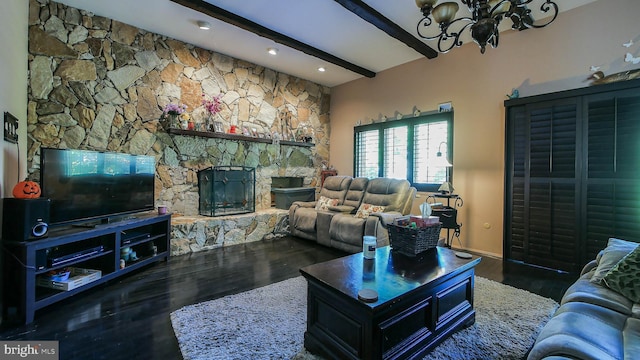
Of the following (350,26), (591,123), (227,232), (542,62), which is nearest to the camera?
(591,123)

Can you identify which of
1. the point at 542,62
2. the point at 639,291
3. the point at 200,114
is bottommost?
the point at 639,291

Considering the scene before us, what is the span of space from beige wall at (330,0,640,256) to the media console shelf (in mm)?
3954

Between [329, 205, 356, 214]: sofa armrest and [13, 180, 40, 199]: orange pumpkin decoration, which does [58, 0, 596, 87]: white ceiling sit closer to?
[13, 180, 40, 199]: orange pumpkin decoration

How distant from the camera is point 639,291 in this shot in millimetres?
1431

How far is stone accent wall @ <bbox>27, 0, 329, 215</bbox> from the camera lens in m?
3.16

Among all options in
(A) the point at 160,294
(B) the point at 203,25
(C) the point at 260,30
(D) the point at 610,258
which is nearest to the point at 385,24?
(C) the point at 260,30

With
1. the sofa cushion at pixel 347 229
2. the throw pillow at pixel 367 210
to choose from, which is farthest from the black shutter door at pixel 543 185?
the sofa cushion at pixel 347 229

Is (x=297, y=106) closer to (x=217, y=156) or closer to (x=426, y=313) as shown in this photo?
(x=217, y=156)

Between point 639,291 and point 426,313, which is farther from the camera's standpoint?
point 426,313

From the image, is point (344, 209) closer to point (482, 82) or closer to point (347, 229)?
point (347, 229)

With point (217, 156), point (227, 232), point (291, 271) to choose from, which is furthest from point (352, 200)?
point (217, 156)

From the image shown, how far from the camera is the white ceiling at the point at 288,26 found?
3.24 metres

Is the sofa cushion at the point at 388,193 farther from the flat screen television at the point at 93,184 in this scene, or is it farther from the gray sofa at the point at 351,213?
the flat screen television at the point at 93,184

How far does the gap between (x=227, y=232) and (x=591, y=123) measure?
4.70 m
